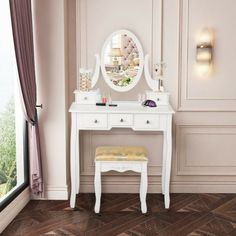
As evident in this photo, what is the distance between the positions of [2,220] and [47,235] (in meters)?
0.37

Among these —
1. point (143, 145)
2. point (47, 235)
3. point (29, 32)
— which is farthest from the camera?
point (143, 145)

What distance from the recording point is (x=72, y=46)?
4281 mm

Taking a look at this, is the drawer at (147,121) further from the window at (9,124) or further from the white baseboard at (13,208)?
the white baseboard at (13,208)

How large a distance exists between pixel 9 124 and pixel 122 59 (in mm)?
1247

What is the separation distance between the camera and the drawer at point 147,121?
3832 millimetres

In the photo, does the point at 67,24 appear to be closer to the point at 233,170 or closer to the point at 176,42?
the point at 176,42

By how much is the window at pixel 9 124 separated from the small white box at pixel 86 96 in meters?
0.53

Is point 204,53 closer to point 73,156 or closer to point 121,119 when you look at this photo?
Answer: point 121,119

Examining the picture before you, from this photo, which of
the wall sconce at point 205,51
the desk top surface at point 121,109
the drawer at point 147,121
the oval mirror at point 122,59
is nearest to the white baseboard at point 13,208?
the desk top surface at point 121,109

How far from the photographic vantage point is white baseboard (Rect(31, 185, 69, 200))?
4.17 metres

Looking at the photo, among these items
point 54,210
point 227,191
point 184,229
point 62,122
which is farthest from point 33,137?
point 227,191

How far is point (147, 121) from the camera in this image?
3.84m

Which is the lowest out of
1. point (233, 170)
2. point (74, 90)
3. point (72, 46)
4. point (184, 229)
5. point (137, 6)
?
point (184, 229)

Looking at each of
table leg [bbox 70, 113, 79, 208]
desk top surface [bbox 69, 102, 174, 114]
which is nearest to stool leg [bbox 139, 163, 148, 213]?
desk top surface [bbox 69, 102, 174, 114]
